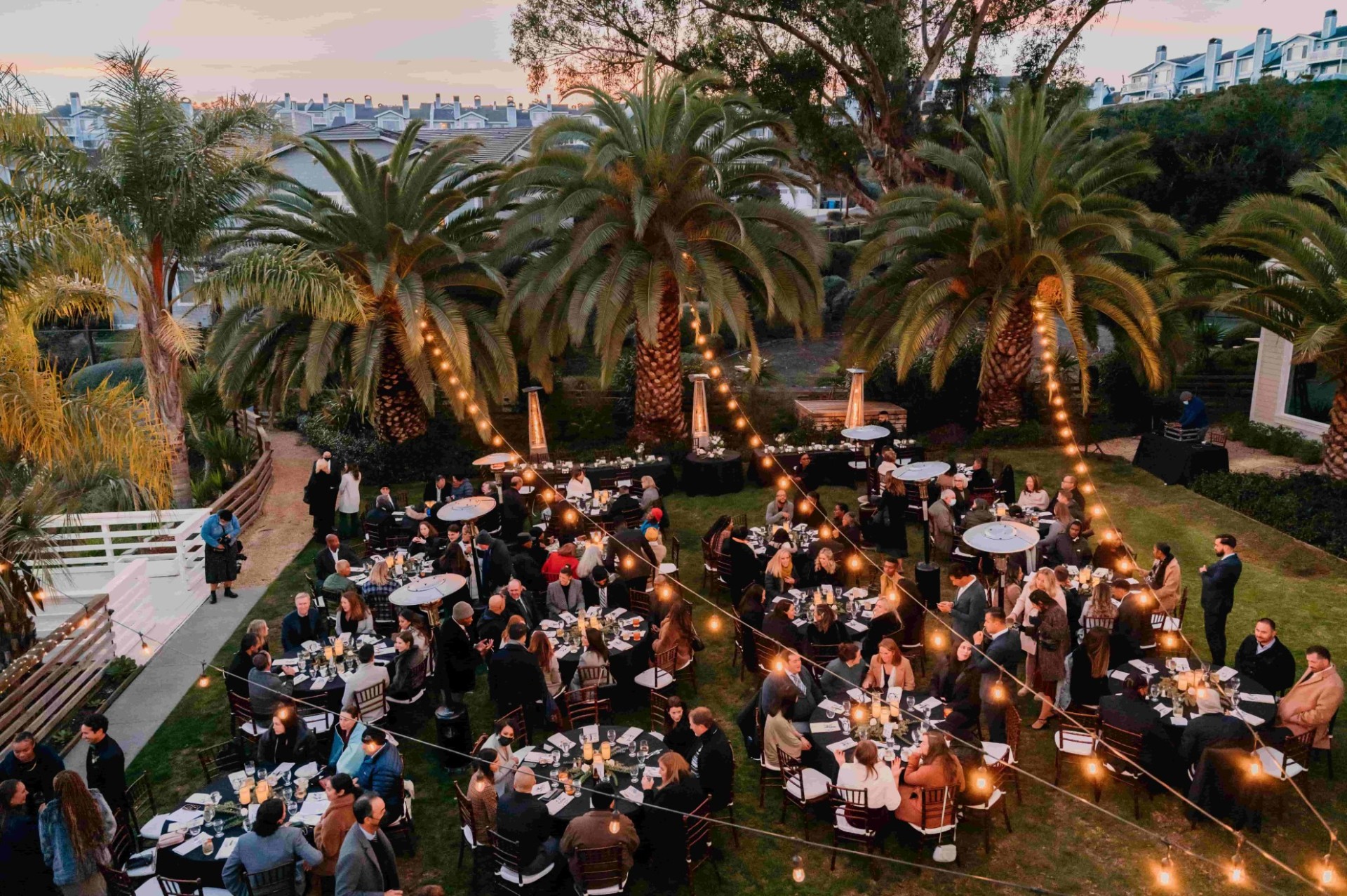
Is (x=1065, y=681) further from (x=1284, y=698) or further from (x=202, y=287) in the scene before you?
(x=202, y=287)

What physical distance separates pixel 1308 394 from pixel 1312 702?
45.6ft

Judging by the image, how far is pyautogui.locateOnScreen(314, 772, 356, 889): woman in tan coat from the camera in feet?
25.7

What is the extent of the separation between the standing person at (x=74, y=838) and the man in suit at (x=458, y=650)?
11.7ft

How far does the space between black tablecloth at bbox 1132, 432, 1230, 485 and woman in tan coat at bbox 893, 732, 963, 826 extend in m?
11.8

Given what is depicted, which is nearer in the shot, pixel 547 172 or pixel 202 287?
pixel 202 287

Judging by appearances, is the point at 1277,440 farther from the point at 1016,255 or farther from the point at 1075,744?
the point at 1075,744

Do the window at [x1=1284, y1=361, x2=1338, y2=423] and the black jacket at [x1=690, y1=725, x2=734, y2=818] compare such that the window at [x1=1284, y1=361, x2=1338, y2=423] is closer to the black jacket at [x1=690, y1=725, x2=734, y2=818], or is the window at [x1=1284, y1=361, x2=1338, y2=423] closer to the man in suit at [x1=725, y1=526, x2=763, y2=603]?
the man in suit at [x1=725, y1=526, x2=763, y2=603]

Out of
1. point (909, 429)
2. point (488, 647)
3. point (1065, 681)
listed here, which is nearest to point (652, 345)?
point (909, 429)

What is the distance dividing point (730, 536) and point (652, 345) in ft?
24.3

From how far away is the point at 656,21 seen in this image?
90.5 ft

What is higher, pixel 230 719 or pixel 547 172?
pixel 547 172

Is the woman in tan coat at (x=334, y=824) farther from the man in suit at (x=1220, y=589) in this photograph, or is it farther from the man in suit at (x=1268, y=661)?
the man in suit at (x=1220, y=589)

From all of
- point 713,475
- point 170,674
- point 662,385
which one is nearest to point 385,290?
point 662,385

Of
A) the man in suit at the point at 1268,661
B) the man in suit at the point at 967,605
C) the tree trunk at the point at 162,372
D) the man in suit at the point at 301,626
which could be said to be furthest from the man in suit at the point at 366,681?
the man in suit at the point at 1268,661
